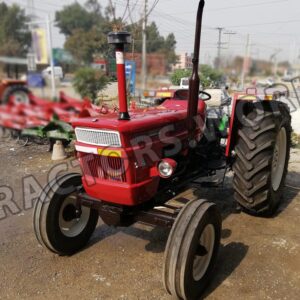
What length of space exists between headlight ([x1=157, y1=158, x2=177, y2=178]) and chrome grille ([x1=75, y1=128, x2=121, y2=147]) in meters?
0.44

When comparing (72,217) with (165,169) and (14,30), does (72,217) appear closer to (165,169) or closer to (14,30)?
(165,169)

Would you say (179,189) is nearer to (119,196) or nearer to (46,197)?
(119,196)

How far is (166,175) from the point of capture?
3.10 m

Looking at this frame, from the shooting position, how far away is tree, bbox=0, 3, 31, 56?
1.55 m

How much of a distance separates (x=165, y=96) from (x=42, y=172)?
328 cm

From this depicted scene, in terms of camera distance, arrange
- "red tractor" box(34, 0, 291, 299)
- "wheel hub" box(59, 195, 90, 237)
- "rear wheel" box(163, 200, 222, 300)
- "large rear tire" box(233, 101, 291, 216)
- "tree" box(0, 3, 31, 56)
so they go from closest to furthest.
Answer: "tree" box(0, 3, 31, 56)
"rear wheel" box(163, 200, 222, 300)
"red tractor" box(34, 0, 291, 299)
"wheel hub" box(59, 195, 90, 237)
"large rear tire" box(233, 101, 291, 216)

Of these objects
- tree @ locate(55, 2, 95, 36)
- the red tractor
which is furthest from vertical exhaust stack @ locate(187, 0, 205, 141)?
tree @ locate(55, 2, 95, 36)

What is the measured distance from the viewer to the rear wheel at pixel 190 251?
8.80 ft

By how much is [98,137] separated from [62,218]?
45.4 inches

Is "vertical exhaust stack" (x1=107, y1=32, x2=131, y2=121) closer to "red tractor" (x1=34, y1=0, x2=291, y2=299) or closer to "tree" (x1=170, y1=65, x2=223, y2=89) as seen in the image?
"red tractor" (x1=34, y1=0, x2=291, y2=299)

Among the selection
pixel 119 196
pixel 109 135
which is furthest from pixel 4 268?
pixel 109 135

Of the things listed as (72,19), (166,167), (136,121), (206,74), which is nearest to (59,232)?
(166,167)

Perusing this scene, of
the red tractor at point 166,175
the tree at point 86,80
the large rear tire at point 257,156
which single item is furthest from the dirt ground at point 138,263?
the tree at point 86,80

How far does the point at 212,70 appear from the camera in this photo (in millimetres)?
2639
